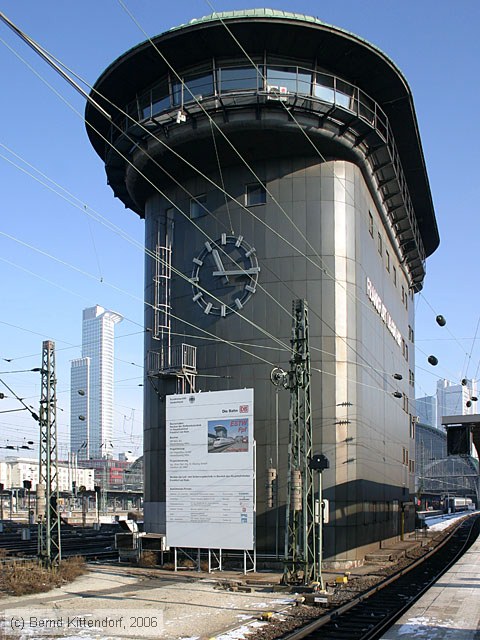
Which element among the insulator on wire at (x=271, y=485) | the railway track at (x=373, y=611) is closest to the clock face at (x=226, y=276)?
the insulator on wire at (x=271, y=485)

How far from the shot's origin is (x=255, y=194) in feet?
113

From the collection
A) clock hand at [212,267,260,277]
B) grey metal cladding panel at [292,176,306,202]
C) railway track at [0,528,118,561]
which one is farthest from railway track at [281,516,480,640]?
grey metal cladding panel at [292,176,306,202]

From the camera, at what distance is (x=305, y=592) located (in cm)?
2316

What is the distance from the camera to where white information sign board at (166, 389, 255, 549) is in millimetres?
27562

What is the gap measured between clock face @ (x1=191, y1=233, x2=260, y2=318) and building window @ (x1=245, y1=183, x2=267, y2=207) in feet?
5.87

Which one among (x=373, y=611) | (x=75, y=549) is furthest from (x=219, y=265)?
(x=75, y=549)

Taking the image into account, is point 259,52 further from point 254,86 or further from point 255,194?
point 255,194

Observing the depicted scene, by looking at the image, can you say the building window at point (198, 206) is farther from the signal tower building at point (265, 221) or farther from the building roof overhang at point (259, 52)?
the building roof overhang at point (259, 52)

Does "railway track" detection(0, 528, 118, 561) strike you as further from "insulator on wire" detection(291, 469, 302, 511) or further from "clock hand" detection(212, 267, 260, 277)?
"insulator on wire" detection(291, 469, 302, 511)

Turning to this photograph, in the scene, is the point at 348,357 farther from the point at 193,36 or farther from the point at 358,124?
the point at 193,36

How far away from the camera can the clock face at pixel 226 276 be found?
33781 millimetres

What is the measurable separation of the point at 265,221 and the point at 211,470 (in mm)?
11883

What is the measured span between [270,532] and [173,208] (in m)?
16.4

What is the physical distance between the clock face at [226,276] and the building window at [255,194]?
1.79 m
